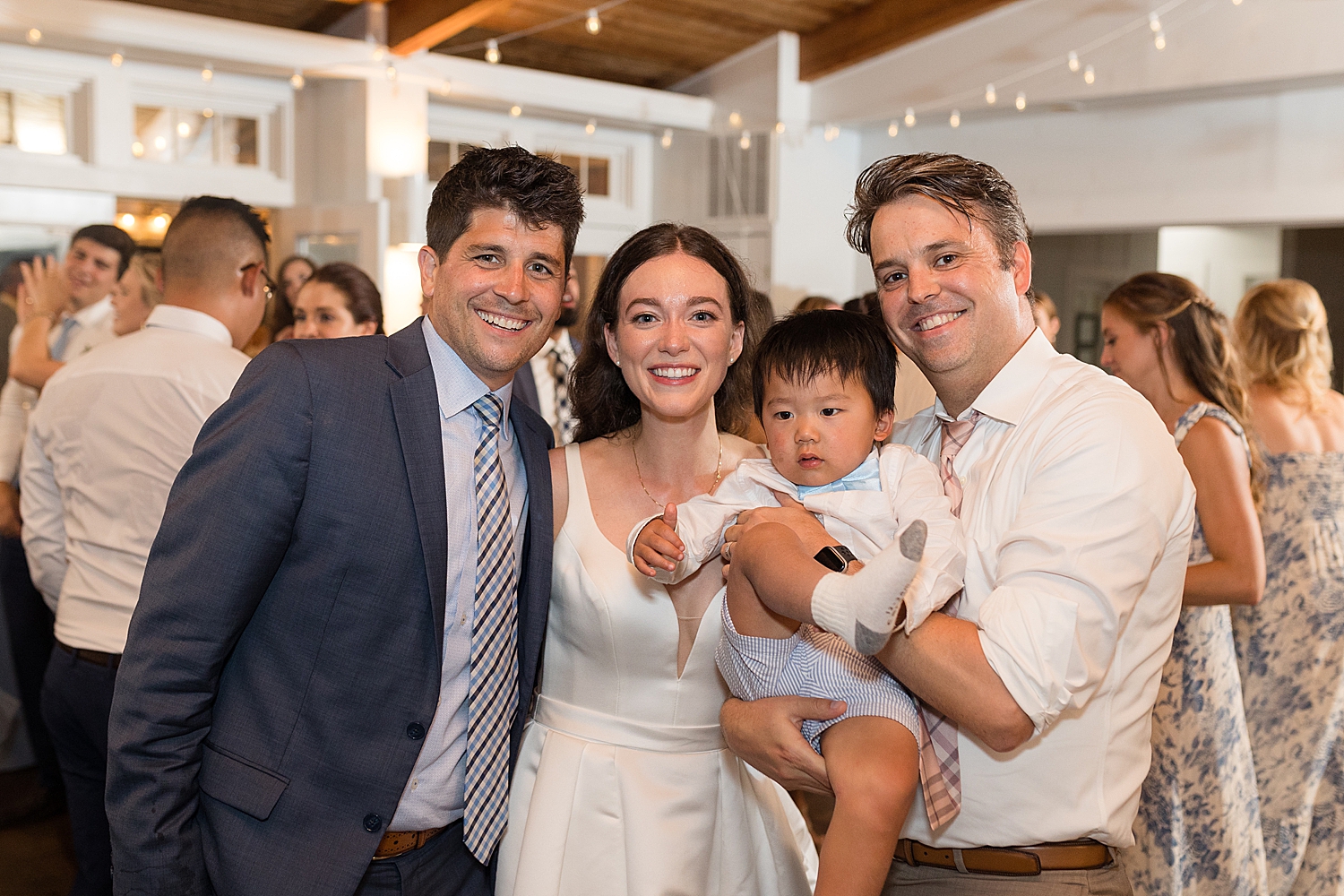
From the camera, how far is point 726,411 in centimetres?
252

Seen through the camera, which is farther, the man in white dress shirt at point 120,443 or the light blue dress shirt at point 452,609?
the man in white dress shirt at point 120,443

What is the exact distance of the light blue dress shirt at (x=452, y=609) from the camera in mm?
1845

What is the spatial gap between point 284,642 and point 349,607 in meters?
0.12

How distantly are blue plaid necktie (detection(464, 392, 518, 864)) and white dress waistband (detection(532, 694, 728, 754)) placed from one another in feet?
0.63

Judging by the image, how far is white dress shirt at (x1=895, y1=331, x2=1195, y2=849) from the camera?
153cm

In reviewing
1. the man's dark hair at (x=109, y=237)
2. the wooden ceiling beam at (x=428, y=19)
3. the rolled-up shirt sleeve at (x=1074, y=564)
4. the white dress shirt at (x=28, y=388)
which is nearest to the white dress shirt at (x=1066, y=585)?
the rolled-up shirt sleeve at (x=1074, y=564)

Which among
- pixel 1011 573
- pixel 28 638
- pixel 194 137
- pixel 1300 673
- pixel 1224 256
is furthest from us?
pixel 194 137

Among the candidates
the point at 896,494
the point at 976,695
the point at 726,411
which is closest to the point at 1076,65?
the point at 726,411

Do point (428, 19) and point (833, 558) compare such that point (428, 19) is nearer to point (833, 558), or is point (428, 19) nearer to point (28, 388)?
point (28, 388)

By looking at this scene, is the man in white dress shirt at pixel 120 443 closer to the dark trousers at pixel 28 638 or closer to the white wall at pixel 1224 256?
the dark trousers at pixel 28 638

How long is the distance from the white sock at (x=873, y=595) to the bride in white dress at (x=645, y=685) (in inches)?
25.3

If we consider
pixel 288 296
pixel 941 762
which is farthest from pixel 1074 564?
pixel 288 296

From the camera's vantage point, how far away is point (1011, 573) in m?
1.59

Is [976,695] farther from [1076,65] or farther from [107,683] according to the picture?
[1076,65]
